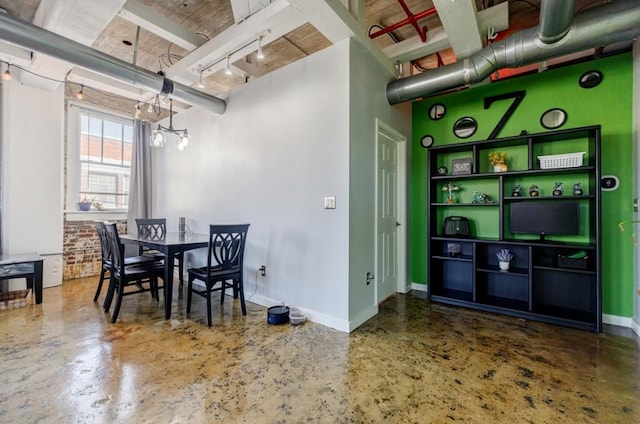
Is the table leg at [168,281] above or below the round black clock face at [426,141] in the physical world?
below

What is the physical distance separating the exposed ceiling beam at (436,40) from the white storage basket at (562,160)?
1.38 metres

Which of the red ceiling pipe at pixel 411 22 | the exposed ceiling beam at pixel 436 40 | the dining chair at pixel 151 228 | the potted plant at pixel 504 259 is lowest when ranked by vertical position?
the potted plant at pixel 504 259

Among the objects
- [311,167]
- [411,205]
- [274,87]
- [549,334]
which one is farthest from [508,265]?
[274,87]

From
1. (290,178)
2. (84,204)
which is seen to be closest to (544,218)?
(290,178)

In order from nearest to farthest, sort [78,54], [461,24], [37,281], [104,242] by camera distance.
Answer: [461,24]
[78,54]
[104,242]
[37,281]

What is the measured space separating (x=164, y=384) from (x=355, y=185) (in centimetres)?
218

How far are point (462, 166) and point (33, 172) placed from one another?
19.3 feet

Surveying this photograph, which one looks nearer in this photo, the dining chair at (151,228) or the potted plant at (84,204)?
the dining chair at (151,228)

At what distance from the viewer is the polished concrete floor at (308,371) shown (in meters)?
1.64

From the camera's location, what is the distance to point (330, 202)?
2820mm

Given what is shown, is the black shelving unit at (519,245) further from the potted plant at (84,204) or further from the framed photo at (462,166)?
the potted plant at (84,204)

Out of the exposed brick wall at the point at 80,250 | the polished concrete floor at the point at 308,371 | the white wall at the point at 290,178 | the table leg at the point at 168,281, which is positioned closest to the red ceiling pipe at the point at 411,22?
the white wall at the point at 290,178

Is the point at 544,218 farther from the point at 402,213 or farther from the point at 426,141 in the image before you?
the point at 426,141

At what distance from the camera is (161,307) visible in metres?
3.31
